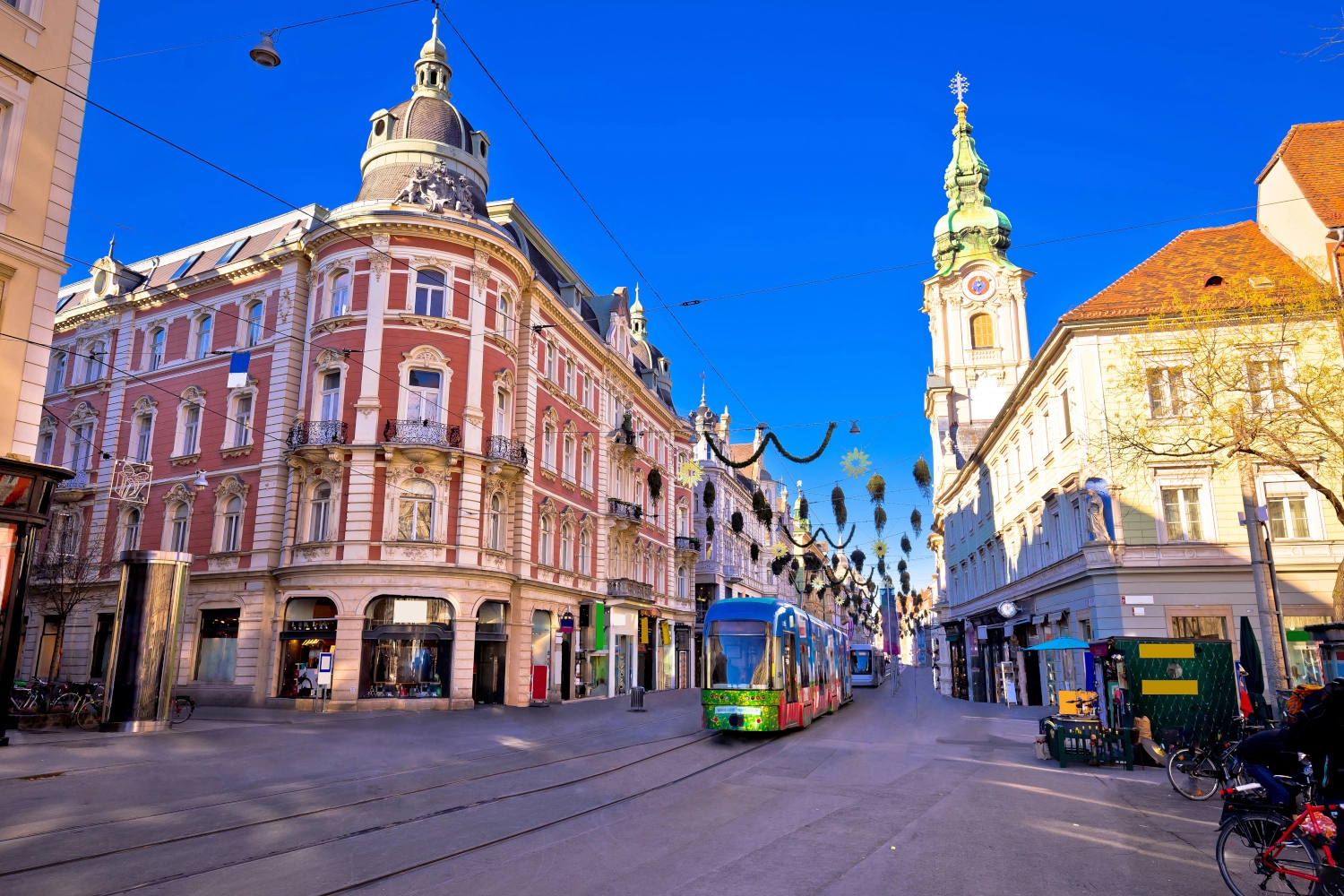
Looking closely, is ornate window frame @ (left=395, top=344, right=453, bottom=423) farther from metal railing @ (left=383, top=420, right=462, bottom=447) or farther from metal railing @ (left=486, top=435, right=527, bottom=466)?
metal railing @ (left=486, top=435, right=527, bottom=466)

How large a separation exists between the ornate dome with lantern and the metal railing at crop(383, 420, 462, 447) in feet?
25.8

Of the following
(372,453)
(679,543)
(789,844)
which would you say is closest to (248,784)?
(789,844)

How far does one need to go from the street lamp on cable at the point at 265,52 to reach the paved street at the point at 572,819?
11032mm

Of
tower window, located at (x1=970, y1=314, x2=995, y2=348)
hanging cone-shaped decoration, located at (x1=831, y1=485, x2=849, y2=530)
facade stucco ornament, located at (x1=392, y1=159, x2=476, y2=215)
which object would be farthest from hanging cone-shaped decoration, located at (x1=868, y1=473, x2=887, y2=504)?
tower window, located at (x1=970, y1=314, x2=995, y2=348)

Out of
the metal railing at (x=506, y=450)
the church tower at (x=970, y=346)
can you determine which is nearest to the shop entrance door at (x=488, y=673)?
the metal railing at (x=506, y=450)

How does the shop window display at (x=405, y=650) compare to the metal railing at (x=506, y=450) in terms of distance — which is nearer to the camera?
the shop window display at (x=405, y=650)

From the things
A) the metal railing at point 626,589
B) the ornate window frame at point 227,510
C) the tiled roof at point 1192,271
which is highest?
the tiled roof at point 1192,271

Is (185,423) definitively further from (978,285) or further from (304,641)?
(978,285)

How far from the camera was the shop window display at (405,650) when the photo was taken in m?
28.4

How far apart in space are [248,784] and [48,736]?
347 inches

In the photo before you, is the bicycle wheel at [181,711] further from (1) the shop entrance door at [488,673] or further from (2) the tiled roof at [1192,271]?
(2) the tiled roof at [1192,271]

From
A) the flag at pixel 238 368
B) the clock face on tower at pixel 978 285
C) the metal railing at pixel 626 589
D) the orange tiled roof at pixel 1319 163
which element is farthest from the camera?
the clock face on tower at pixel 978 285

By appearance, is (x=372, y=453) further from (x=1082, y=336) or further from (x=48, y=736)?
(x=1082, y=336)

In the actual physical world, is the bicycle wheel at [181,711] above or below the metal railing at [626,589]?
below
